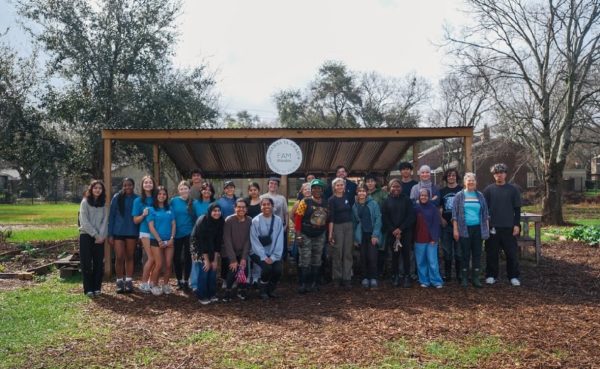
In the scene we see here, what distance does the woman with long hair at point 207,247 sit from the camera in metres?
7.14

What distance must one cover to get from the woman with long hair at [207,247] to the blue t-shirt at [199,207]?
0.59m

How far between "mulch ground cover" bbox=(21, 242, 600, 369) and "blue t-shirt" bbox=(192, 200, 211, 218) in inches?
50.3

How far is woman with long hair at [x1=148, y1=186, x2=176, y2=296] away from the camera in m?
7.56

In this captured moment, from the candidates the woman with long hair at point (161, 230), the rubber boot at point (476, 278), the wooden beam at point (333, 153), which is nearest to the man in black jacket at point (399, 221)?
the rubber boot at point (476, 278)

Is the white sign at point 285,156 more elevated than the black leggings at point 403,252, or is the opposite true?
the white sign at point 285,156

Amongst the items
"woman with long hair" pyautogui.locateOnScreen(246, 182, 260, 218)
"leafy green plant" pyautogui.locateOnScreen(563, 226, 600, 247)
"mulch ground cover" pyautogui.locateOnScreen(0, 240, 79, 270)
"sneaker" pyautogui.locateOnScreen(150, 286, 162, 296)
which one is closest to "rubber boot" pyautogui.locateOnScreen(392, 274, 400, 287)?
"woman with long hair" pyautogui.locateOnScreen(246, 182, 260, 218)

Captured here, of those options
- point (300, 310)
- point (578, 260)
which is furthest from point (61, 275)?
point (578, 260)

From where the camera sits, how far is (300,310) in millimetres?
6789

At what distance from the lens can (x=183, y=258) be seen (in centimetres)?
821

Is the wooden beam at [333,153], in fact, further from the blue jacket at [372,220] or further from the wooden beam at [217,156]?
the blue jacket at [372,220]

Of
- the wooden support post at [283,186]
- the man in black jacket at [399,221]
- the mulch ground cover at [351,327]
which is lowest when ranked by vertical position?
the mulch ground cover at [351,327]

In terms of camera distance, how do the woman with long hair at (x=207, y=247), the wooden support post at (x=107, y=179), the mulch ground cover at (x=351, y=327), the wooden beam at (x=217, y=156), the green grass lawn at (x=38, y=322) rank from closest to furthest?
the mulch ground cover at (x=351, y=327)
the green grass lawn at (x=38, y=322)
the woman with long hair at (x=207, y=247)
the wooden support post at (x=107, y=179)
the wooden beam at (x=217, y=156)

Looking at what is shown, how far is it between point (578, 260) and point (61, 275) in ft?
34.6

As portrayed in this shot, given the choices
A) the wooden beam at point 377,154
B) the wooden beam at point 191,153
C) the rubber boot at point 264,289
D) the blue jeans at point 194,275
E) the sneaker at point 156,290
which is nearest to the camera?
the blue jeans at point 194,275
